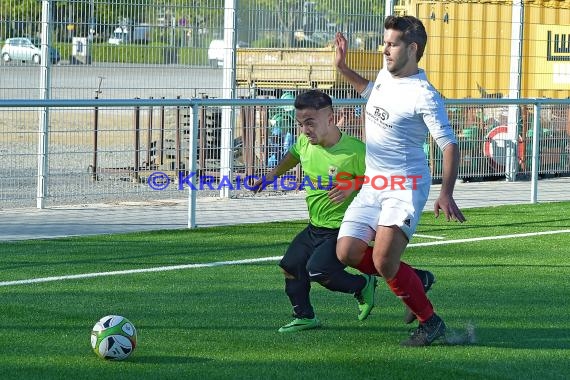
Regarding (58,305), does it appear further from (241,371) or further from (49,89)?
(49,89)

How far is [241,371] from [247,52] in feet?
33.9

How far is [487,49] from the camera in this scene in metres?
18.7

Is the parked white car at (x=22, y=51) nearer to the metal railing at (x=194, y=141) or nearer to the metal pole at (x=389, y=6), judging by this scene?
the metal railing at (x=194, y=141)

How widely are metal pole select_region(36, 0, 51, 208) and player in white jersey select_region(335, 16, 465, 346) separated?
22.8 ft

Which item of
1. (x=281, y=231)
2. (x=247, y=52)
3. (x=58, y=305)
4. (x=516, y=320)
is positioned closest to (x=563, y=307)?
(x=516, y=320)

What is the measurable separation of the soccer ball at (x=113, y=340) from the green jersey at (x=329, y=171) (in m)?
1.56

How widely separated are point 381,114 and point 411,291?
1.06 m

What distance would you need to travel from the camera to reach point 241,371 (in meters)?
6.44

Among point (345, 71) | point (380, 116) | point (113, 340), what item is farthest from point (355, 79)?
point (113, 340)

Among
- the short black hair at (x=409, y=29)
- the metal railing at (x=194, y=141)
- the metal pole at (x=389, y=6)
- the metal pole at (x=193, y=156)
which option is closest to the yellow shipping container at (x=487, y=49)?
the metal pole at (x=389, y=6)

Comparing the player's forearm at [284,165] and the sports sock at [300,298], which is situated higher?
the player's forearm at [284,165]

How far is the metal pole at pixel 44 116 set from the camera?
1363 cm

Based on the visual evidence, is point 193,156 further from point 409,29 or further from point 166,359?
point 166,359

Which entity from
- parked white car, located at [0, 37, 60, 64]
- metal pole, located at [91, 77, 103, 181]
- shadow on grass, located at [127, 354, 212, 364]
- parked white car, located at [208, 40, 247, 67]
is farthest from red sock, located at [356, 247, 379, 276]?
parked white car, located at [208, 40, 247, 67]
